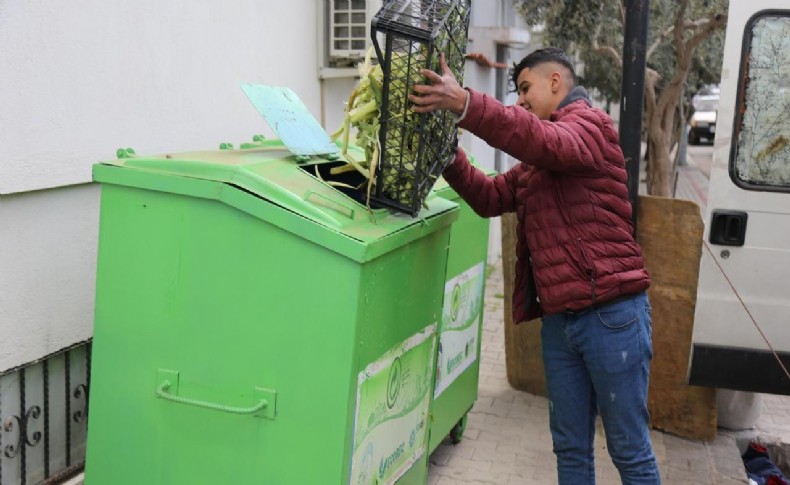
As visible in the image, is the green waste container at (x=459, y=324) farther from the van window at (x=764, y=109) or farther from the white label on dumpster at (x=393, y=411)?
the van window at (x=764, y=109)

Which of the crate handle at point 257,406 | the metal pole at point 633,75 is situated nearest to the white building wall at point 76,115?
the crate handle at point 257,406

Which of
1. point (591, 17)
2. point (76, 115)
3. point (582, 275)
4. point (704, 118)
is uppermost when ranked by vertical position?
point (591, 17)

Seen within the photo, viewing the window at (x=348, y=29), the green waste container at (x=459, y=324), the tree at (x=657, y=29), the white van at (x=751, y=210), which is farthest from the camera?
the tree at (x=657, y=29)

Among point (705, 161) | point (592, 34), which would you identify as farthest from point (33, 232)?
point (705, 161)

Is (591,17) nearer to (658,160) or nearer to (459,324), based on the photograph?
(658,160)

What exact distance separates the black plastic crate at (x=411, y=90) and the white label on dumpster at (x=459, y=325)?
939mm

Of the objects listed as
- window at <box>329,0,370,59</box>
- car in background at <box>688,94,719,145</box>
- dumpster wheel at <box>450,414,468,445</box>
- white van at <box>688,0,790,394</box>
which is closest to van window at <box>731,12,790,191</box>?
white van at <box>688,0,790,394</box>

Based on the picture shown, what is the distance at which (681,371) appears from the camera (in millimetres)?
4727

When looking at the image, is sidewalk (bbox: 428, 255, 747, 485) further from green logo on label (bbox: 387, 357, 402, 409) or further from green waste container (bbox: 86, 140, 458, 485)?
green waste container (bbox: 86, 140, 458, 485)

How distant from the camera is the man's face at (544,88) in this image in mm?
3184

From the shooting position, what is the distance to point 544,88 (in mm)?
3189

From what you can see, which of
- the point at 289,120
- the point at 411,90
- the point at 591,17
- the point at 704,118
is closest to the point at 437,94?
the point at 411,90

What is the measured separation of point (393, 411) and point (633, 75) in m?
2.77

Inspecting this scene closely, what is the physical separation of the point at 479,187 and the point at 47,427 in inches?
79.2
